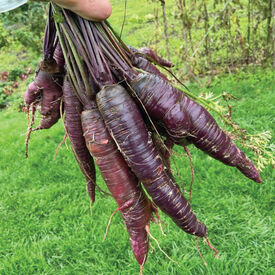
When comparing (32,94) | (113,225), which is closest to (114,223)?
(113,225)

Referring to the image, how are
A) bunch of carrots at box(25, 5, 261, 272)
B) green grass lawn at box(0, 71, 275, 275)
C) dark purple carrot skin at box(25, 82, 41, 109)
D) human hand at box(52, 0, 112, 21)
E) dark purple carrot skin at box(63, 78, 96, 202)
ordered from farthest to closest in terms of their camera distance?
green grass lawn at box(0, 71, 275, 275) → dark purple carrot skin at box(25, 82, 41, 109) → dark purple carrot skin at box(63, 78, 96, 202) → bunch of carrots at box(25, 5, 261, 272) → human hand at box(52, 0, 112, 21)

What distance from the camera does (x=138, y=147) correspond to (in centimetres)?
91

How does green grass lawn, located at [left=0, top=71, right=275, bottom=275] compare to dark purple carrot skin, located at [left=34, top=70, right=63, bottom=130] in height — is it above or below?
below

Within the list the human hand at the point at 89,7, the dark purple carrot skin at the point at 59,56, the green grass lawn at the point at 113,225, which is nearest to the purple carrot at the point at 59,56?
the dark purple carrot skin at the point at 59,56

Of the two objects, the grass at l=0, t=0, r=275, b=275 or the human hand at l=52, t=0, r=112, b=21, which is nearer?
the human hand at l=52, t=0, r=112, b=21

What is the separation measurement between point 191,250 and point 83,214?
1.07 meters

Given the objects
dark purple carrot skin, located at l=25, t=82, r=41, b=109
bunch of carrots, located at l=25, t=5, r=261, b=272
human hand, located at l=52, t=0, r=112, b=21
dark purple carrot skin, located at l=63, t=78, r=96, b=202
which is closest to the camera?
human hand, located at l=52, t=0, r=112, b=21

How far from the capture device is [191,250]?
7.07 ft

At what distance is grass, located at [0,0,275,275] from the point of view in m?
2.09

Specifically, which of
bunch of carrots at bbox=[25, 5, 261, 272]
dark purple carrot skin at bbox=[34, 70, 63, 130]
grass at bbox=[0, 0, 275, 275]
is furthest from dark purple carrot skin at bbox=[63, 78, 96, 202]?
grass at bbox=[0, 0, 275, 275]

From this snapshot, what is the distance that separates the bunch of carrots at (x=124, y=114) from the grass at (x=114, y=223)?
73cm

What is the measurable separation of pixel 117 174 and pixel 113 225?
5.35ft

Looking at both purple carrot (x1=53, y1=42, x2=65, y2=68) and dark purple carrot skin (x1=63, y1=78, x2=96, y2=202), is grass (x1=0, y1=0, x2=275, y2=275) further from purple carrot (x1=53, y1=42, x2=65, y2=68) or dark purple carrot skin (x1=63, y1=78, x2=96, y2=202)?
purple carrot (x1=53, y1=42, x2=65, y2=68)

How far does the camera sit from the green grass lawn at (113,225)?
2.09 m
